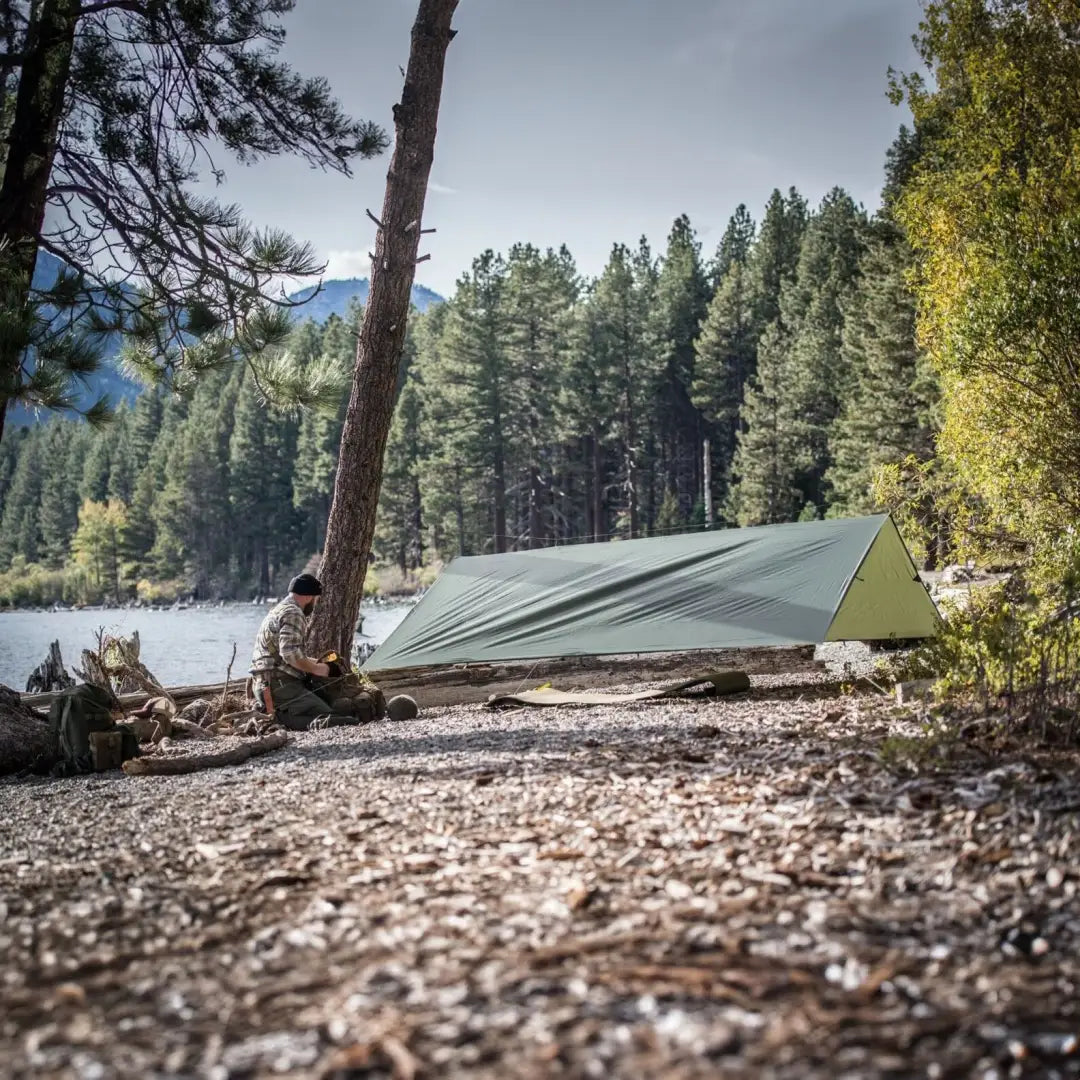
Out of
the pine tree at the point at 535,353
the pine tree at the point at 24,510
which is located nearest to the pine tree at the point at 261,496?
the pine tree at the point at 24,510

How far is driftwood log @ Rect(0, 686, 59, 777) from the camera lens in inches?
293

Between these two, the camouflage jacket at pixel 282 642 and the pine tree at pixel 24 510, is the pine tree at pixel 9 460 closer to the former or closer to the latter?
the pine tree at pixel 24 510

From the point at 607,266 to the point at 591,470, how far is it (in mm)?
11005

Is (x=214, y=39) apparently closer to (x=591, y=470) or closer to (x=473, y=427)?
(x=473, y=427)

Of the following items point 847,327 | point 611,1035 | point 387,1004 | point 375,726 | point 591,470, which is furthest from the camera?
point 591,470

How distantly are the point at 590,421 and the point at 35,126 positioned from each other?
160 ft

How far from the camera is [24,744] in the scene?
7.52 metres

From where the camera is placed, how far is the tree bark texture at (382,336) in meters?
10.1

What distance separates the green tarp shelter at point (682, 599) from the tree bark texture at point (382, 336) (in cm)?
127

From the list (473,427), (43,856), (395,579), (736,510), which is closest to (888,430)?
(736,510)

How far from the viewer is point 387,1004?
236 cm

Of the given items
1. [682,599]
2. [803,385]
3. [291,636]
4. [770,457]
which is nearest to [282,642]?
[291,636]

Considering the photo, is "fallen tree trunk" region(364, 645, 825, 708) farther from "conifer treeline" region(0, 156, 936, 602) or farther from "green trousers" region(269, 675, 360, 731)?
"conifer treeline" region(0, 156, 936, 602)

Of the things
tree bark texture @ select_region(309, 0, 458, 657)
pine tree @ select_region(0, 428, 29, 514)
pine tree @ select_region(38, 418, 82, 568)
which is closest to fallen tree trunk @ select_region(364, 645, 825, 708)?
tree bark texture @ select_region(309, 0, 458, 657)
